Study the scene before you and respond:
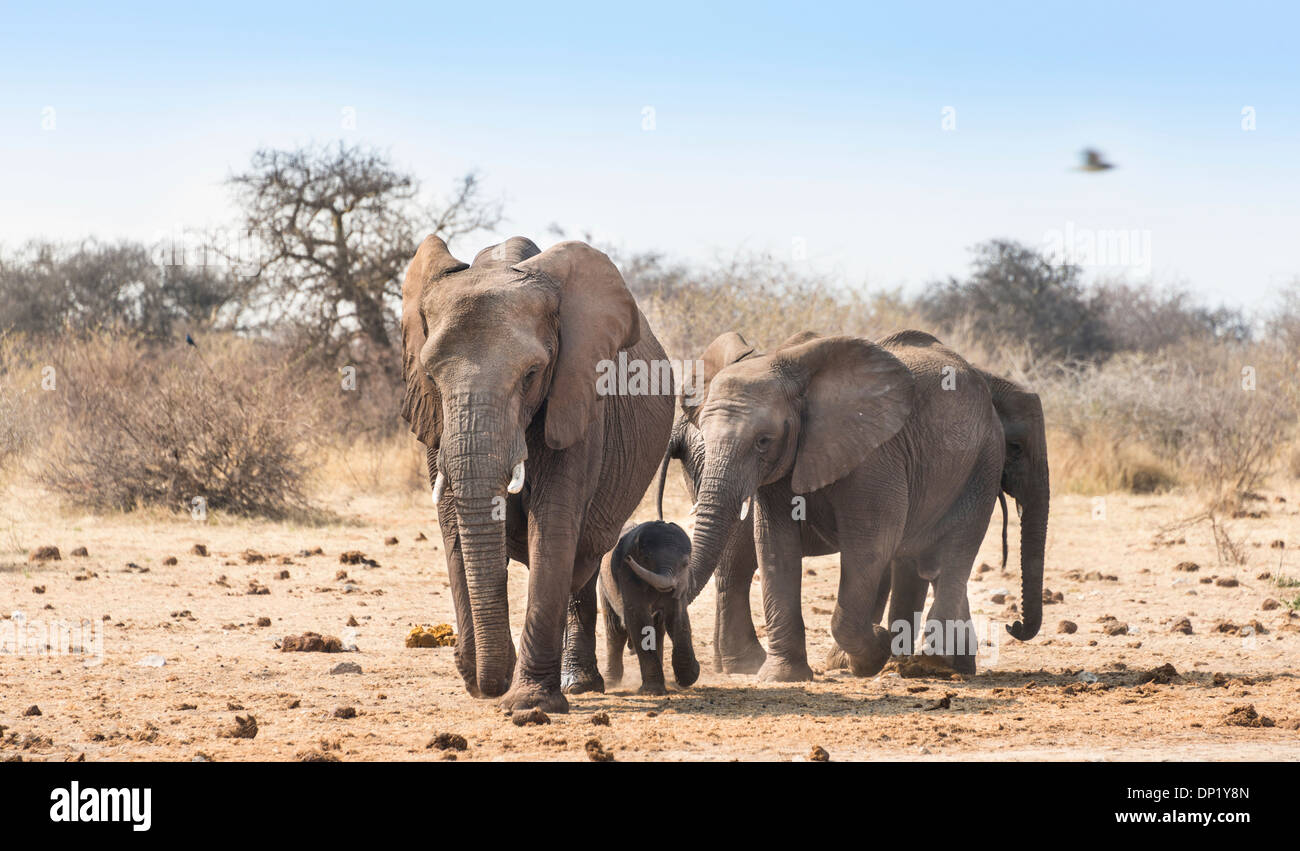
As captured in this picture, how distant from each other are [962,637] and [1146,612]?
10.7ft

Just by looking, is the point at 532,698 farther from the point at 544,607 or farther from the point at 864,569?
the point at 864,569

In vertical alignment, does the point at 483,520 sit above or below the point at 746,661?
above

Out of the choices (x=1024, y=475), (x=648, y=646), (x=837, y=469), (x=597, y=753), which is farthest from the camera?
(x=1024, y=475)

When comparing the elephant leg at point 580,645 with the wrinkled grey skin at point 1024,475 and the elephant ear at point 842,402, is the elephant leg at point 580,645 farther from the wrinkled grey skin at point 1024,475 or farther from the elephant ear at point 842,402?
the wrinkled grey skin at point 1024,475

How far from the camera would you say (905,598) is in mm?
9398

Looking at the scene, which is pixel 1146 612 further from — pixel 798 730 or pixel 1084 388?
pixel 1084 388

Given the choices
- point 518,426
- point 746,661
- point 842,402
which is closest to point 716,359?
point 842,402

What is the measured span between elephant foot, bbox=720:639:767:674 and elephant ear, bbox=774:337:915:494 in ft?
4.36

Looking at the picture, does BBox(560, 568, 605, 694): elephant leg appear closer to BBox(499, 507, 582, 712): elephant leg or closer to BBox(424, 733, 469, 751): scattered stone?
BBox(499, 507, 582, 712): elephant leg

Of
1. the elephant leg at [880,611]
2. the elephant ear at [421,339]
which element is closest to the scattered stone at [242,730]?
the elephant ear at [421,339]

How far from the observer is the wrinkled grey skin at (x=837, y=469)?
25.1 feet

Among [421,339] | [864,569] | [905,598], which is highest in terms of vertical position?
[421,339]

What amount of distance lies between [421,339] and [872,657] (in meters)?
3.30

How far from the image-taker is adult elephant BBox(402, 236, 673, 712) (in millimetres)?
6145
